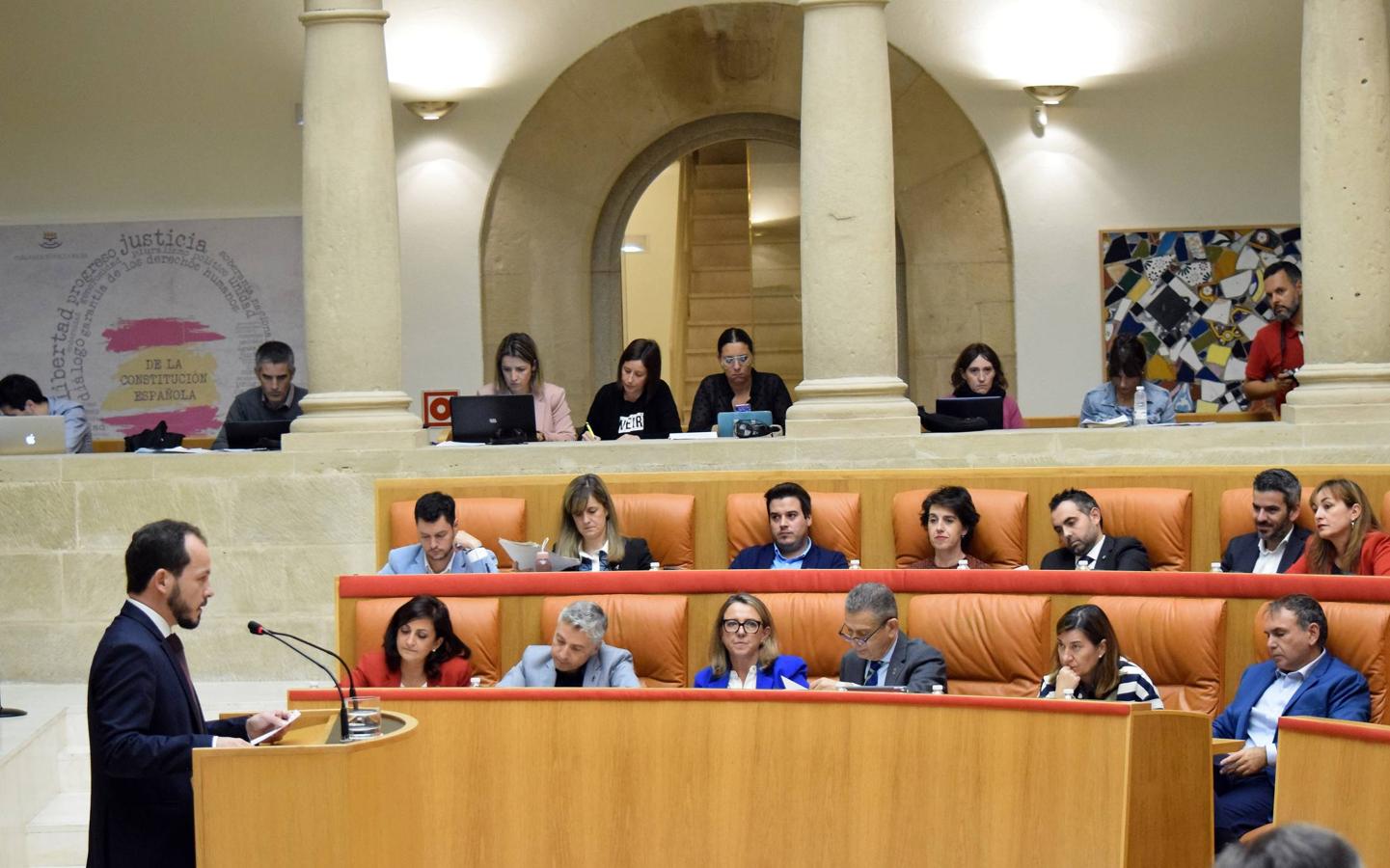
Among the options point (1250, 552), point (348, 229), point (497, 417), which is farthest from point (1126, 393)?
point (348, 229)

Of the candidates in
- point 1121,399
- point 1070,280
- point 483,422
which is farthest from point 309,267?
point 1070,280

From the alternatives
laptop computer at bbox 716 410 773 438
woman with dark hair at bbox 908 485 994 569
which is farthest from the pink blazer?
woman with dark hair at bbox 908 485 994 569

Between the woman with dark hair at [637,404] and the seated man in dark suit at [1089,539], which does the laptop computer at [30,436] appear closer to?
the woman with dark hair at [637,404]

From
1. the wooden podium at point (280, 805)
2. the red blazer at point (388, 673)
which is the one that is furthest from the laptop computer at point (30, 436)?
the wooden podium at point (280, 805)

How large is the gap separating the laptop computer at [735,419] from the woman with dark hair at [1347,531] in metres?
2.41

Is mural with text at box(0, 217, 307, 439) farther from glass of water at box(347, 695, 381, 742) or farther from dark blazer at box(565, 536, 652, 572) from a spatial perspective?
glass of water at box(347, 695, 381, 742)

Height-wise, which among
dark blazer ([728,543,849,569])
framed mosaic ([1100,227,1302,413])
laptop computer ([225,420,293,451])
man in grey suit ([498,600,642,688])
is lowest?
man in grey suit ([498,600,642,688])

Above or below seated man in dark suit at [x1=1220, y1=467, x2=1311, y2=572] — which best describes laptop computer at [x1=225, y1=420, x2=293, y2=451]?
above

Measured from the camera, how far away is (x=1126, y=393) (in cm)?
763

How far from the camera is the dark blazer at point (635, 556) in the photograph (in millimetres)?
6559

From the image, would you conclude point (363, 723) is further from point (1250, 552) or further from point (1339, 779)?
point (1250, 552)

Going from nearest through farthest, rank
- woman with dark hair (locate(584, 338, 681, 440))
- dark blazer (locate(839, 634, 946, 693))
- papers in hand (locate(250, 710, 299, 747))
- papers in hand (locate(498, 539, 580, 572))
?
1. papers in hand (locate(250, 710, 299, 747))
2. dark blazer (locate(839, 634, 946, 693))
3. papers in hand (locate(498, 539, 580, 572))
4. woman with dark hair (locate(584, 338, 681, 440))

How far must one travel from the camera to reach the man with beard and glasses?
11.9ft

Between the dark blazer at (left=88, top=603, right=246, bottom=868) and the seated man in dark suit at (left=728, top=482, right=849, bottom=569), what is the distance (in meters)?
2.98
